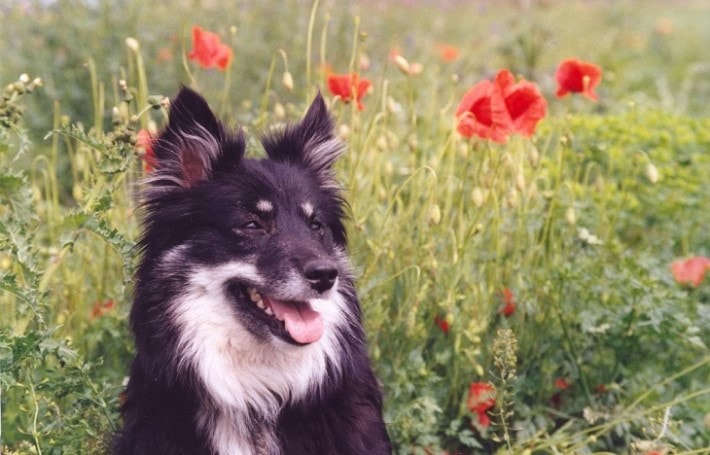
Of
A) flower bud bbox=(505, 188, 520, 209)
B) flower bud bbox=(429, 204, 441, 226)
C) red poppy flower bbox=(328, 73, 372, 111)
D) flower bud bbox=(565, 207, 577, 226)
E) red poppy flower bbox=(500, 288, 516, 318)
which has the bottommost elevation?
red poppy flower bbox=(500, 288, 516, 318)

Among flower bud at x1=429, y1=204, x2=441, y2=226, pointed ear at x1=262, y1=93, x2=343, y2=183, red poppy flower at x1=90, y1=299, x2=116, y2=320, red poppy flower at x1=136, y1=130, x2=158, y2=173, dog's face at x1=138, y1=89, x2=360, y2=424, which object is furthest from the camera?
red poppy flower at x1=90, y1=299, x2=116, y2=320

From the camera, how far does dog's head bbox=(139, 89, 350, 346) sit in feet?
9.89

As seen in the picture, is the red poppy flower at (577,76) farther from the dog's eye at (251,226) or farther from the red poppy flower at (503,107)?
the dog's eye at (251,226)

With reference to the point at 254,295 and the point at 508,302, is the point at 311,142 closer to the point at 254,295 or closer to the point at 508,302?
the point at 254,295

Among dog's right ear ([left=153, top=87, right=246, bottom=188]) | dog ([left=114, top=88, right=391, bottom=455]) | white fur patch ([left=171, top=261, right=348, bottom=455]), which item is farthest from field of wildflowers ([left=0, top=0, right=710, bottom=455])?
white fur patch ([left=171, top=261, right=348, bottom=455])

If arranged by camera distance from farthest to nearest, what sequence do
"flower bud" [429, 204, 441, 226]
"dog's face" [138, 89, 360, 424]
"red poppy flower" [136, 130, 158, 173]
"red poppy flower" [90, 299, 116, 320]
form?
1. "red poppy flower" [90, 299, 116, 320]
2. "flower bud" [429, 204, 441, 226]
3. "red poppy flower" [136, 130, 158, 173]
4. "dog's face" [138, 89, 360, 424]

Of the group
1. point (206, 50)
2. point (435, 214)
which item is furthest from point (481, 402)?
point (206, 50)

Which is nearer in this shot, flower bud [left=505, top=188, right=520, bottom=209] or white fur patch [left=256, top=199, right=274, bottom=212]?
white fur patch [left=256, top=199, right=274, bottom=212]

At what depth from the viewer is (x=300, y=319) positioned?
121 inches

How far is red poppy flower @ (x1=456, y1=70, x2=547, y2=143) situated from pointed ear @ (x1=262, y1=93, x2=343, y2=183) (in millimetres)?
589

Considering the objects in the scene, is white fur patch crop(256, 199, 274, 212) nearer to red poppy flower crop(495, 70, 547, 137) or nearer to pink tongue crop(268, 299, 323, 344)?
pink tongue crop(268, 299, 323, 344)

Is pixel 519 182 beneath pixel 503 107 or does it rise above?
beneath

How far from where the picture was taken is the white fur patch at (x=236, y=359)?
3062mm

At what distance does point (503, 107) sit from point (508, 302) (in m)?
0.92
